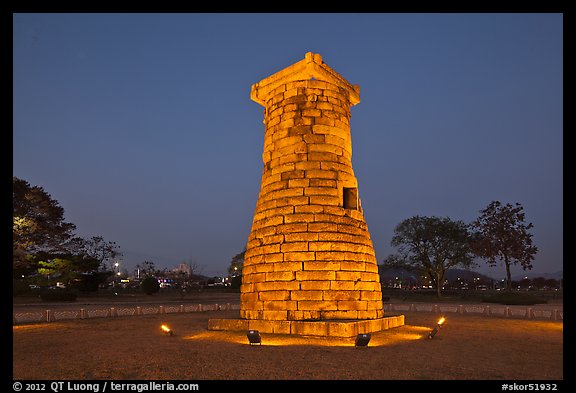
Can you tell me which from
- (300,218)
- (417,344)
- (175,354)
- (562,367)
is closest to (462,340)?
(417,344)

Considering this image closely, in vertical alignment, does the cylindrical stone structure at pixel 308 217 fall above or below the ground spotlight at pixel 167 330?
above

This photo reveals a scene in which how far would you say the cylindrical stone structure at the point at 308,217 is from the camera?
1237 cm

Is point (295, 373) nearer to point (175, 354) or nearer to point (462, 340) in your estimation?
point (175, 354)

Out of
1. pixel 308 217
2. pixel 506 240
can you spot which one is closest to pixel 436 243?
pixel 506 240

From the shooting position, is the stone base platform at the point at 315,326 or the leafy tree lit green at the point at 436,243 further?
the leafy tree lit green at the point at 436,243

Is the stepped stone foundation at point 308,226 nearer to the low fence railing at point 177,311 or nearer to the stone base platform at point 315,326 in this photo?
the stone base platform at point 315,326

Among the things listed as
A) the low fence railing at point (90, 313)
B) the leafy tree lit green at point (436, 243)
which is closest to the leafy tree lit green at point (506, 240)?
the leafy tree lit green at point (436, 243)

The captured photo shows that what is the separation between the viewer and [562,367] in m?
7.54

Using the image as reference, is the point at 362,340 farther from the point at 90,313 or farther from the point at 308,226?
the point at 90,313

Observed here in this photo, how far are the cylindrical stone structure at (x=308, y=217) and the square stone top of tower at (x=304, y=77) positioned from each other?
3 cm

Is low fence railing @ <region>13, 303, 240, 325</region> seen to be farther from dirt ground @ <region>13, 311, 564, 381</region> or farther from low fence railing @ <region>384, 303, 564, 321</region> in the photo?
low fence railing @ <region>384, 303, 564, 321</region>

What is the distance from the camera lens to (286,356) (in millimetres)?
8500

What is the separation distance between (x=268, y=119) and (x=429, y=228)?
1289 inches

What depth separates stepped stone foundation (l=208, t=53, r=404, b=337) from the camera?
40.2ft
